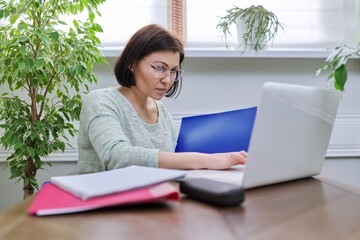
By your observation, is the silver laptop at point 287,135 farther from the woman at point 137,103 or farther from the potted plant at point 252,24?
the potted plant at point 252,24

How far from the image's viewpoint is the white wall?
188 centimetres

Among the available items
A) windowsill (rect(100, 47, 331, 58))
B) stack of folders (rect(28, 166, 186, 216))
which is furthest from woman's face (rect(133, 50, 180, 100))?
stack of folders (rect(28, 166, 186, 216))

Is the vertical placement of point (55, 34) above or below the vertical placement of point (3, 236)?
above

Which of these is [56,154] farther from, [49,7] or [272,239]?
[272,239]

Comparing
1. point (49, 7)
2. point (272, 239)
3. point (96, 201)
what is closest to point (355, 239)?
point (272, 239)

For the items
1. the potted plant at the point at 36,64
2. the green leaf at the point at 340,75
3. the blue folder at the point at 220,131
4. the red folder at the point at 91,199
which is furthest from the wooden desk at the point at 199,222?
the potted plant at the point at 36,64

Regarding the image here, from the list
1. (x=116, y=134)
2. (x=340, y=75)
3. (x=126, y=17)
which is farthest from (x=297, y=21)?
(x=116, y=134)

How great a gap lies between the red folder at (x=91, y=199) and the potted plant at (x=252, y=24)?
1.27 metres

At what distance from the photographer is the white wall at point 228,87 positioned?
6.16 ft

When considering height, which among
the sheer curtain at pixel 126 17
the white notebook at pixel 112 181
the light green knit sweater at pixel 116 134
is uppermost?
the sheer curtain at pixel 126 17

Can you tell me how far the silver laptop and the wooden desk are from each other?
8 centimetres

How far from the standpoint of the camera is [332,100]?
89 cm

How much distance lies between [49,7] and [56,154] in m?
0.66

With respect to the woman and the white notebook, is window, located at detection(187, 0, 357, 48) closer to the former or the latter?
the woman
